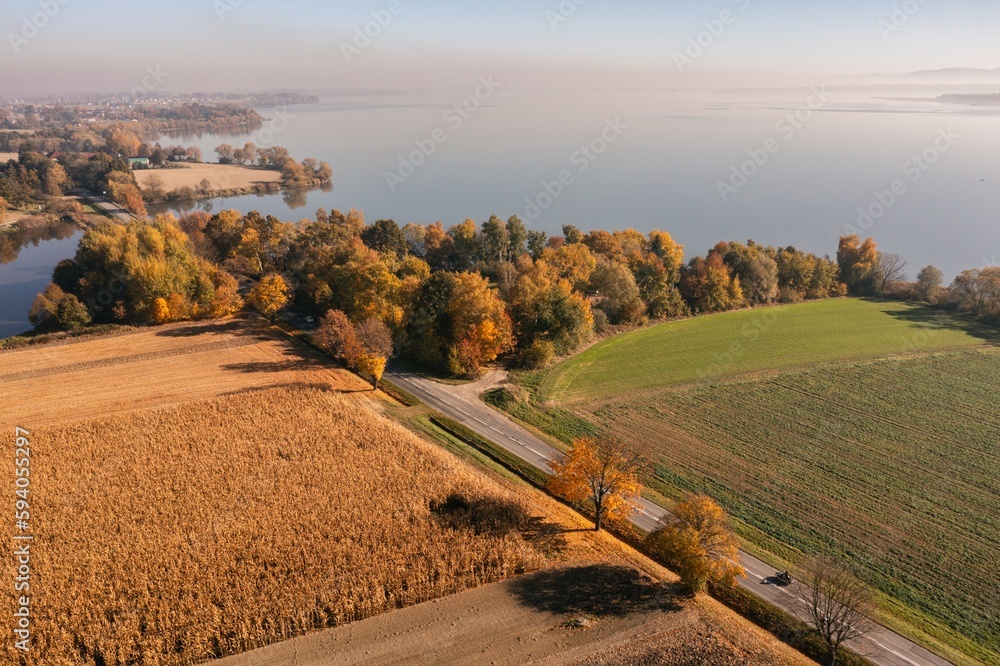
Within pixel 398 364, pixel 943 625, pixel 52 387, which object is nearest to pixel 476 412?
pixel 398 364

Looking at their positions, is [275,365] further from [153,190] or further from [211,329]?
[153,190]

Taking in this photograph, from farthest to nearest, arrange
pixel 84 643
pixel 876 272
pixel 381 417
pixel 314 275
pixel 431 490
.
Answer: pixel 876 272
pixel 314 275
pixel 381 417
pixel 431 490
pixel 84 643

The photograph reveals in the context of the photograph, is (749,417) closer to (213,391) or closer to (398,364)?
(398,364)

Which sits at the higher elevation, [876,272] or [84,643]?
[876,272]

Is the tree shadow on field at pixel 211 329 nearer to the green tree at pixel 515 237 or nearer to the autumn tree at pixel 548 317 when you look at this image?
the autumn tree at pixel 548 317

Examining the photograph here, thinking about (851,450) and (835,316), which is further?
(835,316)

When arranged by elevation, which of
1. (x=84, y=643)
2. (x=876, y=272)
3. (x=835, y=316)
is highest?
(x=876, y=272)

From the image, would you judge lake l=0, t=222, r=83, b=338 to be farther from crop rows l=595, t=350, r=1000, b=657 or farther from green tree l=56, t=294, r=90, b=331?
crop rows l=595, t=350, r=1000, b=657

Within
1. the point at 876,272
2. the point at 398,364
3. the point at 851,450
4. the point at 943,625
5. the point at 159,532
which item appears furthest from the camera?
the point at 876,272
